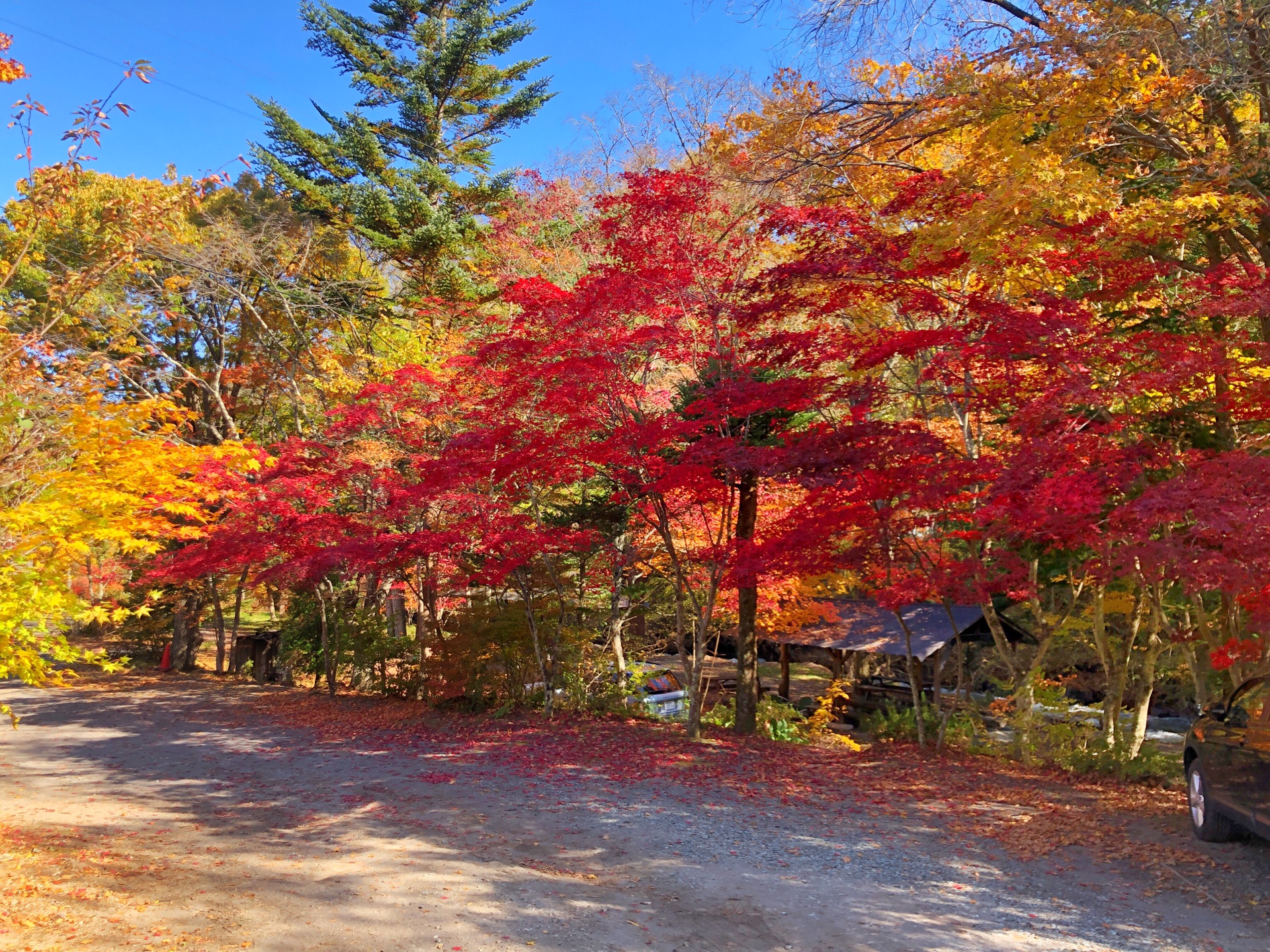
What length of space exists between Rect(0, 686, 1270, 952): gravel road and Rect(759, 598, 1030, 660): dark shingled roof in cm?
782

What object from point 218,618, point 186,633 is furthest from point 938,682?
point 186,633

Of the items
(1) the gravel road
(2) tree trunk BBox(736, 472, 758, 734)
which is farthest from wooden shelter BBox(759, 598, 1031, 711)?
(1) the gravel road

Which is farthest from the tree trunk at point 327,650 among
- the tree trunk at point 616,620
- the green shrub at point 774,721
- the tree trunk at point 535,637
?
the green shrub at point 774,721

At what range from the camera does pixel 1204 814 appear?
249 inches

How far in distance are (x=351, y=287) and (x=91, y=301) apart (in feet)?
19.6

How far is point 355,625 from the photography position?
653 inches

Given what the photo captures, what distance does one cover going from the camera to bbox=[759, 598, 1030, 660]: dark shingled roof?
15.6 metres

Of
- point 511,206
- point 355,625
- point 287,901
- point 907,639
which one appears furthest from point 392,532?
point 511,206

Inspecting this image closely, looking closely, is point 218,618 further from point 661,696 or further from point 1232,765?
point 1232,765

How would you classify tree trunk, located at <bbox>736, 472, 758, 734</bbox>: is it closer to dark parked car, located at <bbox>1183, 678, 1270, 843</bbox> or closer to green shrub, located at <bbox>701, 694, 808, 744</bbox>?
green shrub, located at <bbox>701, 694, 808, 744</bbox>

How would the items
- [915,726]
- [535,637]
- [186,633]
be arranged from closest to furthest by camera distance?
1. [915,726]
2. [535,637]
3. [186,633]

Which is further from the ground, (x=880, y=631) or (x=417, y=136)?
(x=417, y=136)

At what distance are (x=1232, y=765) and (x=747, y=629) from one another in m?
6.14

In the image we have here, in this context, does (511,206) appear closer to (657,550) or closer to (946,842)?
(657,550)
